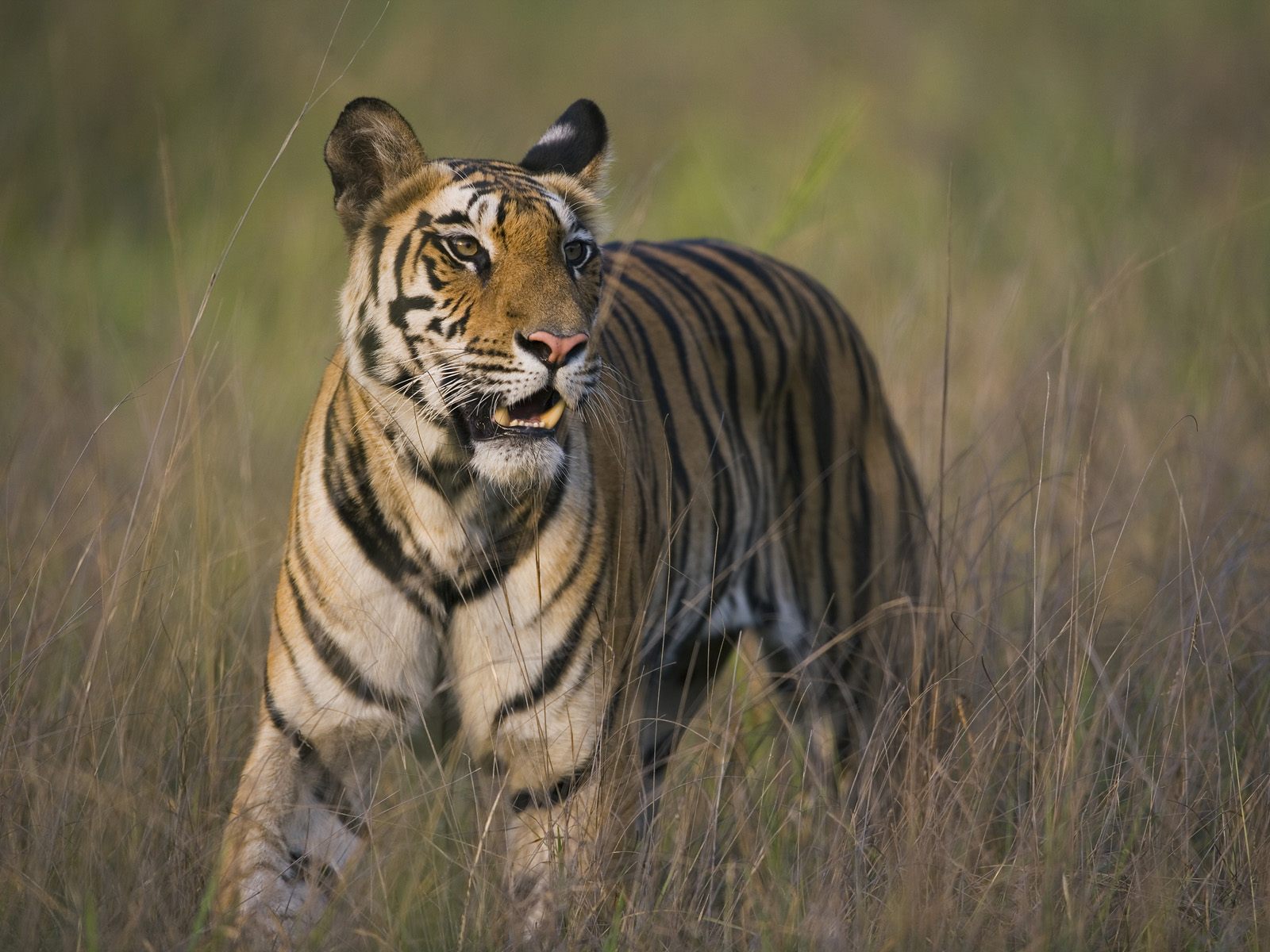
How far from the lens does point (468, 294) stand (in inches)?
108

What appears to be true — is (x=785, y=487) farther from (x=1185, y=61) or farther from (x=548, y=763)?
(x=1185, y=61)

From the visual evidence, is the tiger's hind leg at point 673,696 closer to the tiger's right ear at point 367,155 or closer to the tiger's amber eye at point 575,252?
the tiger's amber eye at point 575,252

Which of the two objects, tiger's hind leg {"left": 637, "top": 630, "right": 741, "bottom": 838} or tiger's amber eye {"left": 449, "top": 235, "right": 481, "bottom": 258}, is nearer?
tiger's amber eye {"left": 449, "top": 235, "right": 481, "bottom": 258}

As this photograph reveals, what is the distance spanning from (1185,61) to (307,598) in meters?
11.0

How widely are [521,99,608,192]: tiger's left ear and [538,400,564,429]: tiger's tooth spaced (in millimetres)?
787

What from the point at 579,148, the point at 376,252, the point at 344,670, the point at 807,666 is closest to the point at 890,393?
the point at 807,666

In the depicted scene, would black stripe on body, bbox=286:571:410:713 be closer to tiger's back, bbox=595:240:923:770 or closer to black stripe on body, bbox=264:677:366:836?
black stripe on body, bbox=264:677:366:836

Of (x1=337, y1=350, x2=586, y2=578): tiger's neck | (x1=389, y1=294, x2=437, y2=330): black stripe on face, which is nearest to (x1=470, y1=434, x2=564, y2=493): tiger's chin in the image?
(x1=337, y1=350, x2=586, y2=578): tiger's neck

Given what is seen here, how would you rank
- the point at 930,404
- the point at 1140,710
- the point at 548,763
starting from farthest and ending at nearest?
the point at 930,404 < the point at 1140,710 < the point at 548,763

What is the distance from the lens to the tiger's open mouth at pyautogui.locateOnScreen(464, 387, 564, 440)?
2660mm

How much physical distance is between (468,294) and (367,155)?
0.45 metres

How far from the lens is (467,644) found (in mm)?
2828

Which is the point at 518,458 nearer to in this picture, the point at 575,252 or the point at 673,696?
the point at 575,252

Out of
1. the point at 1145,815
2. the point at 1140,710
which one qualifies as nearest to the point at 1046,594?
the point at 1140,710
